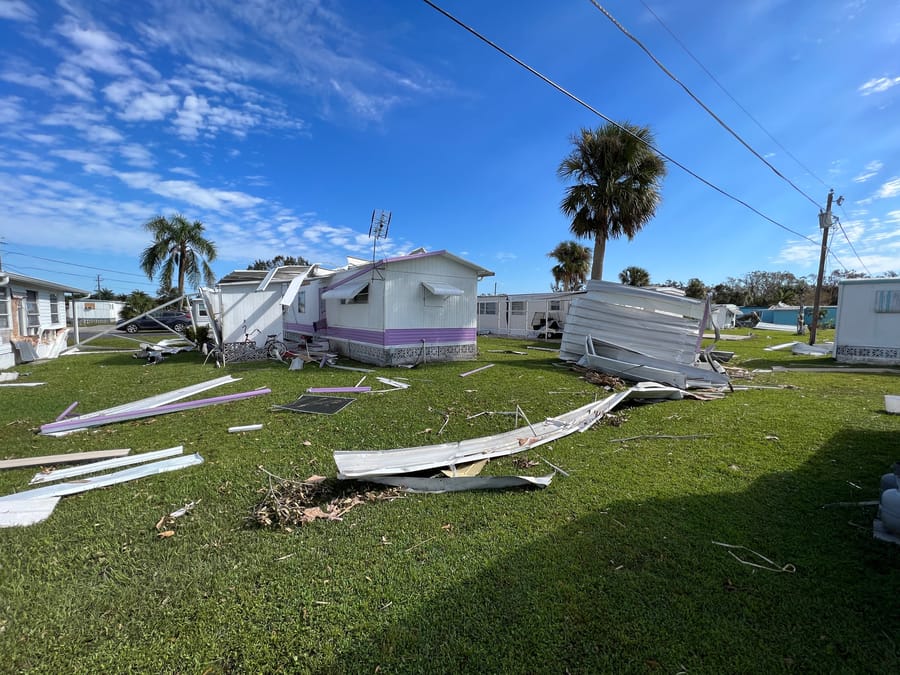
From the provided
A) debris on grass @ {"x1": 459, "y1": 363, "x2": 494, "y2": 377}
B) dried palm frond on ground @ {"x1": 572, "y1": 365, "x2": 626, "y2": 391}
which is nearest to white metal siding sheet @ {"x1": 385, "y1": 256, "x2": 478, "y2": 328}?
debris on grass @ {"x1": 459, "y1": 363, "x2": 494, "y2": 377}

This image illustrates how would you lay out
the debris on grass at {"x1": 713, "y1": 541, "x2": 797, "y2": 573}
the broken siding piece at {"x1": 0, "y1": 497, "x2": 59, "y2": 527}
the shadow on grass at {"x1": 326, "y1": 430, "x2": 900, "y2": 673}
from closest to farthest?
the shadow on grass at {"x1": 326, "y1": 430, "x2": 900, "y2": 673} < the debris on grass at {"x1": 713, "y1": 541, "x2": 797, "y2": 573} < the broken siding piece at {"x1": 0, "y1": 497, "x2": 59, "y2": 527}

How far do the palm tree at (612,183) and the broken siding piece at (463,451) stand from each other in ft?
35.5

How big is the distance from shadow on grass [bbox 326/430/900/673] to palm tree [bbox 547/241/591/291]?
2524cm

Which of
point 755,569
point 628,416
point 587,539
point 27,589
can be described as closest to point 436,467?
point 587,539

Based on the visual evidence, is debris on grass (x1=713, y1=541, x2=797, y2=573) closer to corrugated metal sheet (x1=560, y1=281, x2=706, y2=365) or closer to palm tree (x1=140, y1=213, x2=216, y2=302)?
corrugated metal sheet (x1=560, y1=281, x2=706, y2=365)

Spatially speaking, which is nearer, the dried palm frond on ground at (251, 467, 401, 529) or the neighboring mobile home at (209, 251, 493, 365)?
the dried palm frond on ground at (251, 467, 401, 529)

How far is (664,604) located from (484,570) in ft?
3.45

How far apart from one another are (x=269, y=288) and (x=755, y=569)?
1389 cm

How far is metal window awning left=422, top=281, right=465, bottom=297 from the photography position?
10.5m

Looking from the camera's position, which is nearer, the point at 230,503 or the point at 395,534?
the point at 395,534

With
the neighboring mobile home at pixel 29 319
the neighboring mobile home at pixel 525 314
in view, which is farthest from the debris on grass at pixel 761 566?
the neighboring mobile home at pixel 29 319

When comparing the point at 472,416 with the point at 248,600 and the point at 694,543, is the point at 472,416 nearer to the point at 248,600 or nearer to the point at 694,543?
the point at 694,543

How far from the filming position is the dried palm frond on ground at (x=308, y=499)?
120 inches

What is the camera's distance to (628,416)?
615 cm
